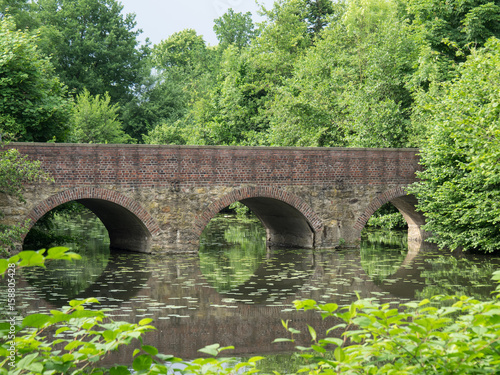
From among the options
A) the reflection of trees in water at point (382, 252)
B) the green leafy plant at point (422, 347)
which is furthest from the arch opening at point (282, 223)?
the green leafy plant at point (422, 347)

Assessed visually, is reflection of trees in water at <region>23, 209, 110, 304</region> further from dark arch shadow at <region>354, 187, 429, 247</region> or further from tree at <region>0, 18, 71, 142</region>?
dark arch shadow at <region>354, 187, 429, 247</region>

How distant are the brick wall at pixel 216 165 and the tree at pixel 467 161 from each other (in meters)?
1.33

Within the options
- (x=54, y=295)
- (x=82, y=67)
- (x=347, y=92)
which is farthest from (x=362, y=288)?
(x=82, y=67)

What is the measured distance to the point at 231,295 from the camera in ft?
38.7

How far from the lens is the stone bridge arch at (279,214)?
56.6 ft

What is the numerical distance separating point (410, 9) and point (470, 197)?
40.2 ft

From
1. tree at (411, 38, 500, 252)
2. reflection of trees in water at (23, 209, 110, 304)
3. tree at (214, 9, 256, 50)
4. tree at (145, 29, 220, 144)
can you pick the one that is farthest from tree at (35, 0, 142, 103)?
tree at (411, 38, 500, 252)

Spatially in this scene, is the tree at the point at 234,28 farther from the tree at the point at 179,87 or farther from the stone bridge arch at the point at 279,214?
the stone bridge arch at the point at 279,214

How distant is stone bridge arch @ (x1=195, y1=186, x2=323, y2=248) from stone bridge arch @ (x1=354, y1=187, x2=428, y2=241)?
4.88 ft

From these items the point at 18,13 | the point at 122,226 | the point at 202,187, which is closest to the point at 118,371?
the point at 202,187

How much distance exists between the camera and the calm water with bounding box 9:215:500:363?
8.97m

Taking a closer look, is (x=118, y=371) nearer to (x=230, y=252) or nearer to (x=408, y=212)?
(x=230, y=252)

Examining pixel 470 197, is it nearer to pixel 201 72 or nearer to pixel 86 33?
pixel 86 33

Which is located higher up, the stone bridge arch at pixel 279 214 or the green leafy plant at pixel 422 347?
the stone bridge arch at pixel 279 214
